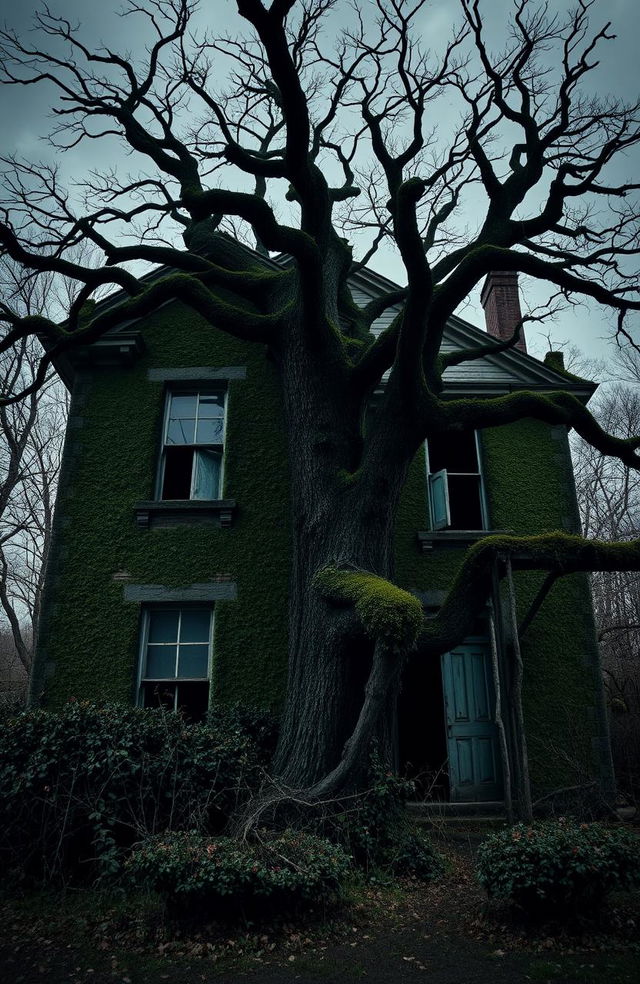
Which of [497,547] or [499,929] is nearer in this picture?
[499,929]

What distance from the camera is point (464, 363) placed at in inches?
461

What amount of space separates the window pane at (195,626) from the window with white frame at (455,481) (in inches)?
154

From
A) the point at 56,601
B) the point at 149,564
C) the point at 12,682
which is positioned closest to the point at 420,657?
the point at 149,564

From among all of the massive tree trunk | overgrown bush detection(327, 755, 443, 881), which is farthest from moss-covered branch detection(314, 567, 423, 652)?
overgrown bush detection(327, 755, 443, 881)

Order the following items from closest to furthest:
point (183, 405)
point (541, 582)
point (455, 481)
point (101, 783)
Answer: point (101, 783) → point (541, 582) → point (183, 405) → point (455, 481)

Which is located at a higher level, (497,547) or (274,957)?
(497,547)

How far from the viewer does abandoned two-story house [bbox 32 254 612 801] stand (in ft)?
30.2

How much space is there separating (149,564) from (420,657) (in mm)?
4546

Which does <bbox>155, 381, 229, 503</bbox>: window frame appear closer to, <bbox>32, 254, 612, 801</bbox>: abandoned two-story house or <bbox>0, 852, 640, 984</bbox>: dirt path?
<bbox>32, 254, 612, 801</bbox>: abandoned two-story house

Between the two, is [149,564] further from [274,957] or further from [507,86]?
[507,86]

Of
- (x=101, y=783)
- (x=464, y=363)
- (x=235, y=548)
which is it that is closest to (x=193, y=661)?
(x=235, y=548)

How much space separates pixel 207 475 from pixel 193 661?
2974 mm

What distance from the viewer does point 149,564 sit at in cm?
971

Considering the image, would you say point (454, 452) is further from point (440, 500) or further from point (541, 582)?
point (541, 582)
